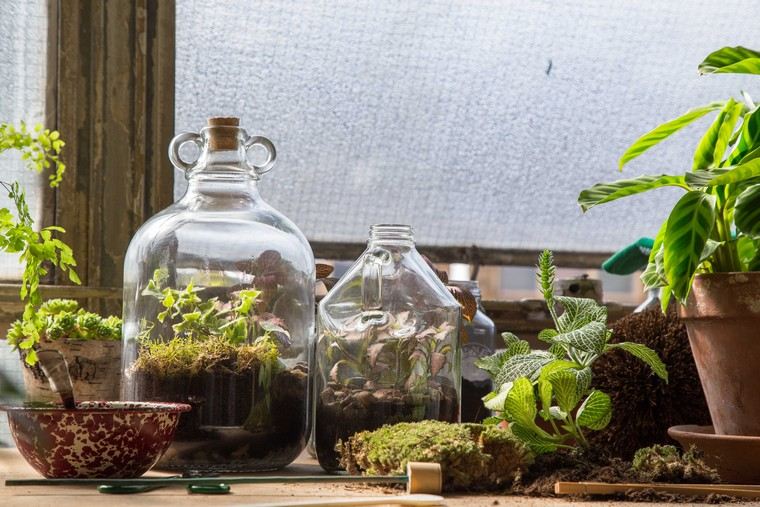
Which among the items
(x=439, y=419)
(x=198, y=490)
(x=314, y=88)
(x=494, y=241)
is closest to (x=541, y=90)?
(x=494, y=241)

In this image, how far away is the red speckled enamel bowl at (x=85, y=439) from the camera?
2.82 feet

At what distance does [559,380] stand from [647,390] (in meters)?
0.19

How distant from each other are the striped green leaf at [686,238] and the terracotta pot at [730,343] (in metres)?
0.03

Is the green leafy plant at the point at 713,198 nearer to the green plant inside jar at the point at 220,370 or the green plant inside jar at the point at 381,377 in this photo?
the green plant inside jar at the point at 381,377

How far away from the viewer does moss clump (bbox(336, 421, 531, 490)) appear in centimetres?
89

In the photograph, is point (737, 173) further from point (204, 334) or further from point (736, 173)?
point (204, 334)

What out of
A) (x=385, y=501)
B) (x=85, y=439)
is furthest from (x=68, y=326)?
(x=385, y=501)

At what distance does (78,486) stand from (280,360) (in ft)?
0.89

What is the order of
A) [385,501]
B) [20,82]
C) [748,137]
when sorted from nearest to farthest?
[385,501]
[748,137]
[20,82]

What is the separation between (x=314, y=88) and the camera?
171 cm

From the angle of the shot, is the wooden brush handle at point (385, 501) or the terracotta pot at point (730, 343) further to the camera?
the terracotta pot at point (730, 343)

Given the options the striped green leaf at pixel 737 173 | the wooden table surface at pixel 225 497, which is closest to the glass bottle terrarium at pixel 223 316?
the wooden table surface at pixel 225 497

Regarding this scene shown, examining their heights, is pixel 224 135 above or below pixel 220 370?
above

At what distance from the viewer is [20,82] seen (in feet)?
5.15
